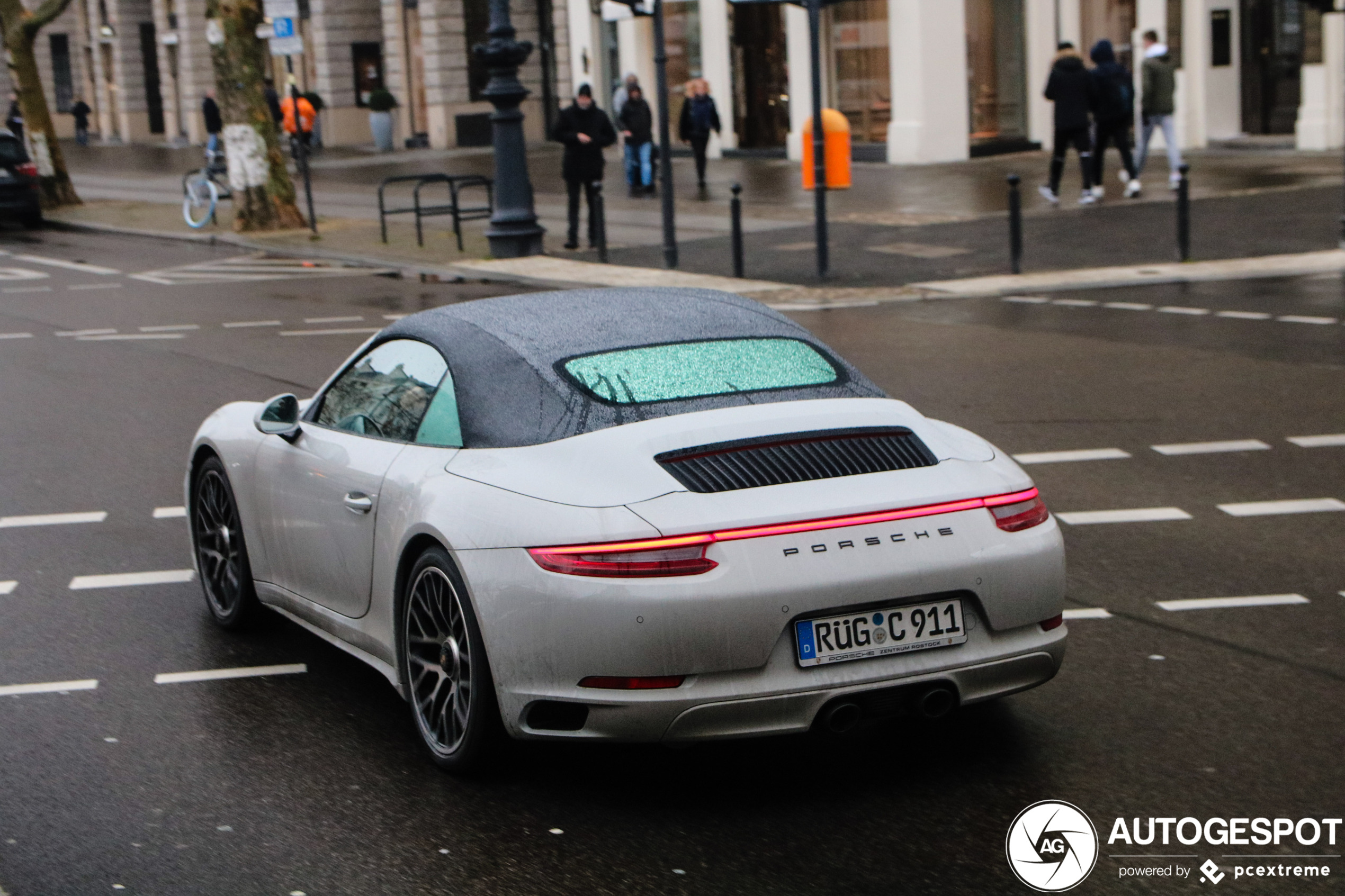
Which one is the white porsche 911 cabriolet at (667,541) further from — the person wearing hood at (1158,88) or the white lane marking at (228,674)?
A: the person wearing hood at (1158,88)

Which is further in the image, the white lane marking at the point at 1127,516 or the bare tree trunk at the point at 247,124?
the bare tree trunk at the point at 247,124

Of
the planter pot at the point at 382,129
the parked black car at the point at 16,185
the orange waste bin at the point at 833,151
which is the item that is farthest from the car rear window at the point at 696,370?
the planter pot at the point at 382,129

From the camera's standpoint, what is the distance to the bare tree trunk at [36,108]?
109 feet

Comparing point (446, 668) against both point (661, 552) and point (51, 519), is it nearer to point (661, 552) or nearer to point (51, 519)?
point (661, 552)

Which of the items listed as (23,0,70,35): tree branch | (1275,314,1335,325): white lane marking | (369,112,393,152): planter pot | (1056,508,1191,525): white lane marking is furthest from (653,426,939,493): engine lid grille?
(369,112,393,152): planter pot

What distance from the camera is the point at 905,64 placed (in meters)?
32.8

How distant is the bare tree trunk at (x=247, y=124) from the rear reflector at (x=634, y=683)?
2270cm

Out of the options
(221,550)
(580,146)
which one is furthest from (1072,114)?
(221,550)

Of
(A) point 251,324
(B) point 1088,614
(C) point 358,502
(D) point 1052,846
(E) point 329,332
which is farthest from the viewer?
(A) point 251,324

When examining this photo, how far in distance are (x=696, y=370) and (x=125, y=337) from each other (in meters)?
11.9

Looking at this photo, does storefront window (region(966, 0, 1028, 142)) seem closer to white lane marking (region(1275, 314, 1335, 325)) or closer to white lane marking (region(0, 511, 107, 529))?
white lane marking (region(1275, 314, 1335, 325))

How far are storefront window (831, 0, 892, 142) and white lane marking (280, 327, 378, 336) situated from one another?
19.5 metres

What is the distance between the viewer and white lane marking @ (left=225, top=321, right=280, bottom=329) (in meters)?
16.4

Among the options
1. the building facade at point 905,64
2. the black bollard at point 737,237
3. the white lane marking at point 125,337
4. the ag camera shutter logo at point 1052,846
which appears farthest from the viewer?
the building facade at point 905,64
